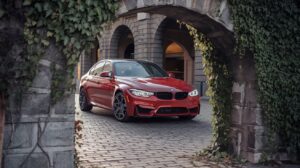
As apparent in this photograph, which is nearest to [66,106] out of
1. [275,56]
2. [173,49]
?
[275,56]

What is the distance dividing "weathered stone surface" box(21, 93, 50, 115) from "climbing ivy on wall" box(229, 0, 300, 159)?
2.81 m

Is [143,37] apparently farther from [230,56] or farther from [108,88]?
[230,56]

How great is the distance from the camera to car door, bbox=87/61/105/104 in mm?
10836

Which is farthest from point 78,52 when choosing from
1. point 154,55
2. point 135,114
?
point 154,55

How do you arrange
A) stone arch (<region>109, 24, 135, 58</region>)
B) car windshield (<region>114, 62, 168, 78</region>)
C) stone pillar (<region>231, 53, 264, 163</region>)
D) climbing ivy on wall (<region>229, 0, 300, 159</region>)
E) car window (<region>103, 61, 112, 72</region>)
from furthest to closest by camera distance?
stone arch (<region>109, 24, 135, 58</region>)
car window (<region>103, 61, 112, 72</region>)
car windshield (<region>114, 62, 168, 78</region>)
stone pillar (<region>231, 53, 264, 163</region>)
climbing ivy on wall (<region>229, 0, 300, 159</region>)

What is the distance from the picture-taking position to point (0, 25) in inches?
145

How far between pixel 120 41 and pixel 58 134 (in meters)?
26.2

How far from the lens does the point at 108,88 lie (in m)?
10.0

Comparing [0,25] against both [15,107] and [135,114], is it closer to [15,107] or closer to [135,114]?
[15,107]

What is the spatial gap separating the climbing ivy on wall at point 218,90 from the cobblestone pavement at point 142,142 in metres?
0.52

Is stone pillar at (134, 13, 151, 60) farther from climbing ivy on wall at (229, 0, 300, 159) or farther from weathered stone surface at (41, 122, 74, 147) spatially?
weathered stone surface at (41, 122, 74, 147)

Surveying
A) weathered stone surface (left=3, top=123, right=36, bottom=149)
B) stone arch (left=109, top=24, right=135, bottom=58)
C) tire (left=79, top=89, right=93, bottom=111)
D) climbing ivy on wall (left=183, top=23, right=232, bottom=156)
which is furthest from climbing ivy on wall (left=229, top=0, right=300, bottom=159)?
stone arch (left=109, top=24, right=135, bottom=58)

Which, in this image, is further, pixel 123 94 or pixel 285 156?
pixel 123 94

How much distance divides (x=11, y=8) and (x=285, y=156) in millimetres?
4442
